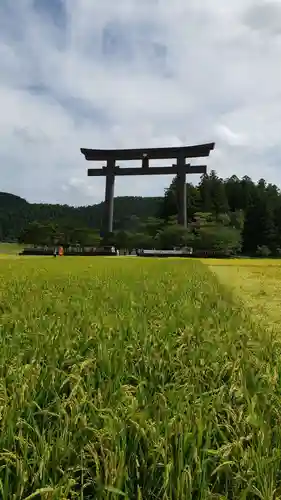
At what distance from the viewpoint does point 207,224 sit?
69.9m

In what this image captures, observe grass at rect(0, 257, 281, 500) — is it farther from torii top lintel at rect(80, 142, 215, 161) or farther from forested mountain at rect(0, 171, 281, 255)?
forested mountain at rect(0, 171, 281, 255)

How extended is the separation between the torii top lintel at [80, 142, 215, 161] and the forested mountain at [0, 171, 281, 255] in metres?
12.8

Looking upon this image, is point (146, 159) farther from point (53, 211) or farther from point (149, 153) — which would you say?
point (53, 211)

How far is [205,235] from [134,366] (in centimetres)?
6156

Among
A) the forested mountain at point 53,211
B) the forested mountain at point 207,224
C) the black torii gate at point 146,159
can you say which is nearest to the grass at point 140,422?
the black torii gate at point 146,159

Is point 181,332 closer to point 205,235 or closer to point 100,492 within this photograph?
point 100,492

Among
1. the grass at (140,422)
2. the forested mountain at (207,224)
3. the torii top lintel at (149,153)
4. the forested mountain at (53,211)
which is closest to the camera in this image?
the grass at (140,422)

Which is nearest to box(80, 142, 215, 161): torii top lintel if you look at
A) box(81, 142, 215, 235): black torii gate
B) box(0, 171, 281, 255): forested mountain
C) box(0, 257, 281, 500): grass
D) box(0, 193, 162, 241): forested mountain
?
box(81, 142, 215, 235): black torii gate

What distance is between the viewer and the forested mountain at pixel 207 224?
2569 inches

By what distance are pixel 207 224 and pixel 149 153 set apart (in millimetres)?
20841

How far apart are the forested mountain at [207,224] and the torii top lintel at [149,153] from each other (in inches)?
505

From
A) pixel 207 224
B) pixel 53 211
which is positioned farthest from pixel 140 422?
pixel 53 211

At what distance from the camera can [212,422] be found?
210cm

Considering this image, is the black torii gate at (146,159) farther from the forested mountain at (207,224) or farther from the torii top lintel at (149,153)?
the forested mountain at (207,224)
